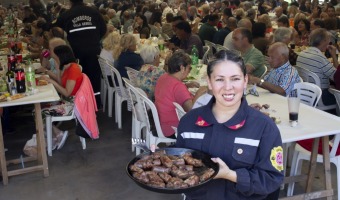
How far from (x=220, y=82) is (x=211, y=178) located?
1.26 ft

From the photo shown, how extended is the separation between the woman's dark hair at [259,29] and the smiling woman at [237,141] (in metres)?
4.04

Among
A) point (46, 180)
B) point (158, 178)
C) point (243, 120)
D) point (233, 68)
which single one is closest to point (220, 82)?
point (233, 68)

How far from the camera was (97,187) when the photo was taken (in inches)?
141

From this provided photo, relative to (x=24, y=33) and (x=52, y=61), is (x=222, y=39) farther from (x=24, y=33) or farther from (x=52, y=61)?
(x=24, y=33)

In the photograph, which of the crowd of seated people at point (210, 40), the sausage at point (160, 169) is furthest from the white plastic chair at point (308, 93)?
the sausage at point (160, 169)

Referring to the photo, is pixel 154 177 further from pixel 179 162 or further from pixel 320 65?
pixel 320 65

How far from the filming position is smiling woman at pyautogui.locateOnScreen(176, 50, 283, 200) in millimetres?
1718

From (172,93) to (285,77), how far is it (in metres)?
0.97

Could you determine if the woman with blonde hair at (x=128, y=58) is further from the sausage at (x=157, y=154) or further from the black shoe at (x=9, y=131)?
the sausage at (x=157, y=154)

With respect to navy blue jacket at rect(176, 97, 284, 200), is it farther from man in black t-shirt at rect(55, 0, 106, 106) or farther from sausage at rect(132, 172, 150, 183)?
man in black t-shirt at rect(55, 0, 106, 106)

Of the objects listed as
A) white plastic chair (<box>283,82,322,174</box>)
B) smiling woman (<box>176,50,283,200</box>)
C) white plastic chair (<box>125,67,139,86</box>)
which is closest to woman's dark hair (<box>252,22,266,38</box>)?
white plastic chair (<box>125,67,139,86</box>)

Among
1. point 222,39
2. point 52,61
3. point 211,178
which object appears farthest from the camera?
point 222,39

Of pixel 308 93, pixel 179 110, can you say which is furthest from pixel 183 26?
pixel 179 110

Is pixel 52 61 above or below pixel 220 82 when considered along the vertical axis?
below
